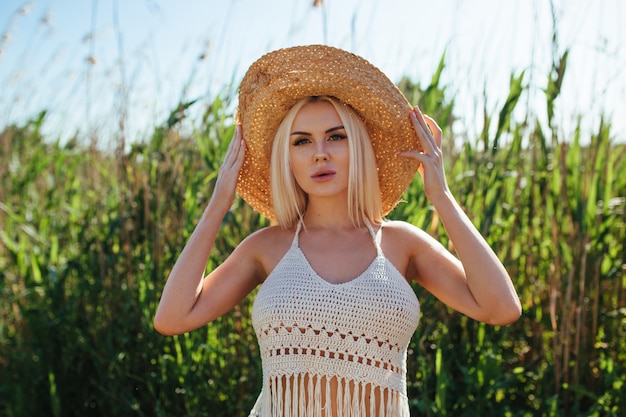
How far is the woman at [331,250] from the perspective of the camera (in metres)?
1.91

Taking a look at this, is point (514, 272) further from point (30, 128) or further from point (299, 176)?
point (30, 128)

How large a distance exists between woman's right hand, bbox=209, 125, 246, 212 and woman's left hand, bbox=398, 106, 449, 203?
0.52 meters

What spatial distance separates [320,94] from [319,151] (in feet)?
0.69

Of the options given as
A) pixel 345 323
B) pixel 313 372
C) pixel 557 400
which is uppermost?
pixel 345 323

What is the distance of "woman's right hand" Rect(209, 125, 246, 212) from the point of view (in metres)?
2.08

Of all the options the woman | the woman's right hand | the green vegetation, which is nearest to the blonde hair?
the woman

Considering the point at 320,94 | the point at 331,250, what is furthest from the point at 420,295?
the point at 320,94

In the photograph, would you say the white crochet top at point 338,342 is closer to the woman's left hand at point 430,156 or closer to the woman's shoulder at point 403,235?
the woman's shoulder at point 403,235

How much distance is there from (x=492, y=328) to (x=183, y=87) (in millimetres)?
1901

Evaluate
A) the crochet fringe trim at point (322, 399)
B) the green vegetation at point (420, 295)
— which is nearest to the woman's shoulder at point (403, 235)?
the crochet fringe trim at point (322, 399)

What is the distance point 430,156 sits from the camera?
2.06m

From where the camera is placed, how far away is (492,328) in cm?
290

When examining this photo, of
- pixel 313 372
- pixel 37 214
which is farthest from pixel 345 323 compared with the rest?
pixel 37 214

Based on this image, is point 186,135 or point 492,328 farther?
point 186,135
